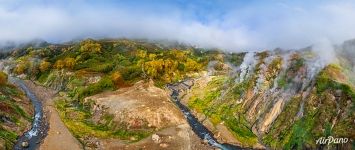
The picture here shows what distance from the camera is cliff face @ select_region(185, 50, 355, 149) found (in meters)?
150

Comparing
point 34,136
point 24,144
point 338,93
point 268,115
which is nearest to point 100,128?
point 34,136

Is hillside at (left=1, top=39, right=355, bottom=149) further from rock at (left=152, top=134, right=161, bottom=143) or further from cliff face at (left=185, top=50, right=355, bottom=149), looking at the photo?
rock at (left=152, top=134, right=161, bottom=143)

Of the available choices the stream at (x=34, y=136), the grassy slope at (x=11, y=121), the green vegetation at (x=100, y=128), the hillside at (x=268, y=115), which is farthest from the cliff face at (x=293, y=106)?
the grassy slope at (x=11, y=121)

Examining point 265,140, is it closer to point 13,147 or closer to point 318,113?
point 318,113

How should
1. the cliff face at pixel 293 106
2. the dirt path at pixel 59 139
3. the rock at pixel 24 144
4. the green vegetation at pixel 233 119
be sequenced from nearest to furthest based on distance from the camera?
the rock at pixel 24 144 → the cliff face at pixel 293 106 → the dirt path at pixel 59 139 → the green vegetation at pixel 233 119

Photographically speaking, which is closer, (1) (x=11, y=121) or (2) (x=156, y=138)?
(2) (x=156, y=138)

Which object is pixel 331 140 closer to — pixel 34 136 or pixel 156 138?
pixel 156 138

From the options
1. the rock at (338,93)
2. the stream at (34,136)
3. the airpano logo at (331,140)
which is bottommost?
the stream at (34,136)

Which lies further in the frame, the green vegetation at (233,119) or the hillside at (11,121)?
the green vegetation at (233,119)

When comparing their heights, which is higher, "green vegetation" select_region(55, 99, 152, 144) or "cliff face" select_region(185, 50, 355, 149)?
"cliff face" select_region(185, 50, 355, 149)

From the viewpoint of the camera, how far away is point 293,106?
168m

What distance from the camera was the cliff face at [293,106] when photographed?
491ft

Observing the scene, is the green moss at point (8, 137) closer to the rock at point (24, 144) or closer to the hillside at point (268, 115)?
the rock at point (24, 144)

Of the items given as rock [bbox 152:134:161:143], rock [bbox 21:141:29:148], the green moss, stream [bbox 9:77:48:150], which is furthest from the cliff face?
the green moss
